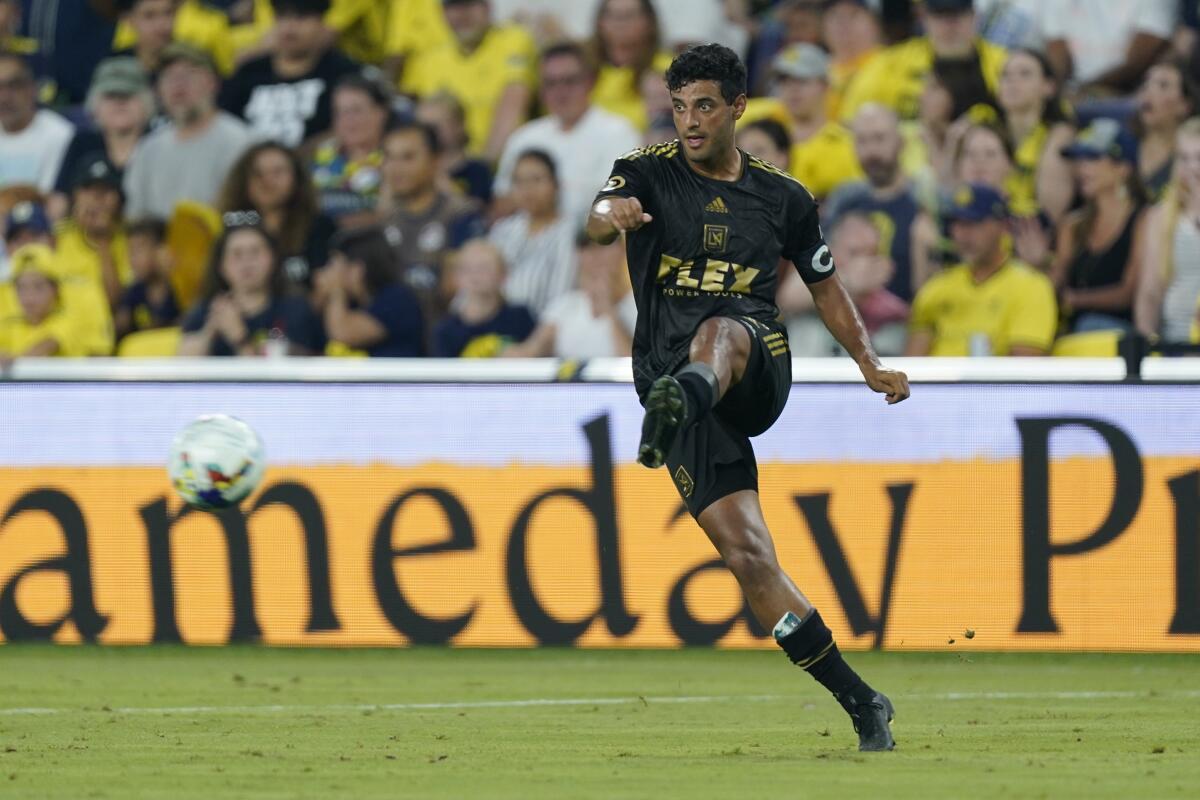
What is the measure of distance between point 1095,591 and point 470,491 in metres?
3.33

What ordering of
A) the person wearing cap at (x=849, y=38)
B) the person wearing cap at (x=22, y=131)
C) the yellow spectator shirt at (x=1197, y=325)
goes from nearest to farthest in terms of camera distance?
the yellow spectator shirt at (x=1197, y=325)
the person wearing cap at (x=849, y=38)
the person wearing cap at (x=22, y=131)

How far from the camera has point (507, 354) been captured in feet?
45.3

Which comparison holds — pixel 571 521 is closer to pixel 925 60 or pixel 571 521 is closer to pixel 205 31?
pixel 925 60

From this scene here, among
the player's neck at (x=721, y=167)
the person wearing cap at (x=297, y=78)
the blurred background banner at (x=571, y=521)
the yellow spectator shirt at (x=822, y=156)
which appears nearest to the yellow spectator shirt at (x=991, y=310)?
the yellow spectator shirt at (x=822, y=156)

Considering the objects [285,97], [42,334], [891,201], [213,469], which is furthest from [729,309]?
[285,97]

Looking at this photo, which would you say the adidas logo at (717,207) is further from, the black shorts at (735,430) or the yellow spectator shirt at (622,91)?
the yellow spectator shirt at (622,91)

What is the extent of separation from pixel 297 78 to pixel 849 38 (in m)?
4.44

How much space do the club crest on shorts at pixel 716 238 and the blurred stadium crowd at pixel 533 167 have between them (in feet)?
18.4

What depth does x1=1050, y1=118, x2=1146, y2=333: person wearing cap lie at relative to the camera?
13.0 meters

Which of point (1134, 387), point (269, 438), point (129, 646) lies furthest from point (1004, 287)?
point (129, 646)

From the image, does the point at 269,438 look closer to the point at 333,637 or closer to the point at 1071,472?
the point at 333,637

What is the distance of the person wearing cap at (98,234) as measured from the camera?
15.7 metres

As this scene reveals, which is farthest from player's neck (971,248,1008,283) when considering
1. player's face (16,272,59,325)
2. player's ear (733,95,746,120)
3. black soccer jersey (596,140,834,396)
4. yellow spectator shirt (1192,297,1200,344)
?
player's face (16,272,59,325)

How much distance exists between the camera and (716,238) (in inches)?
284
